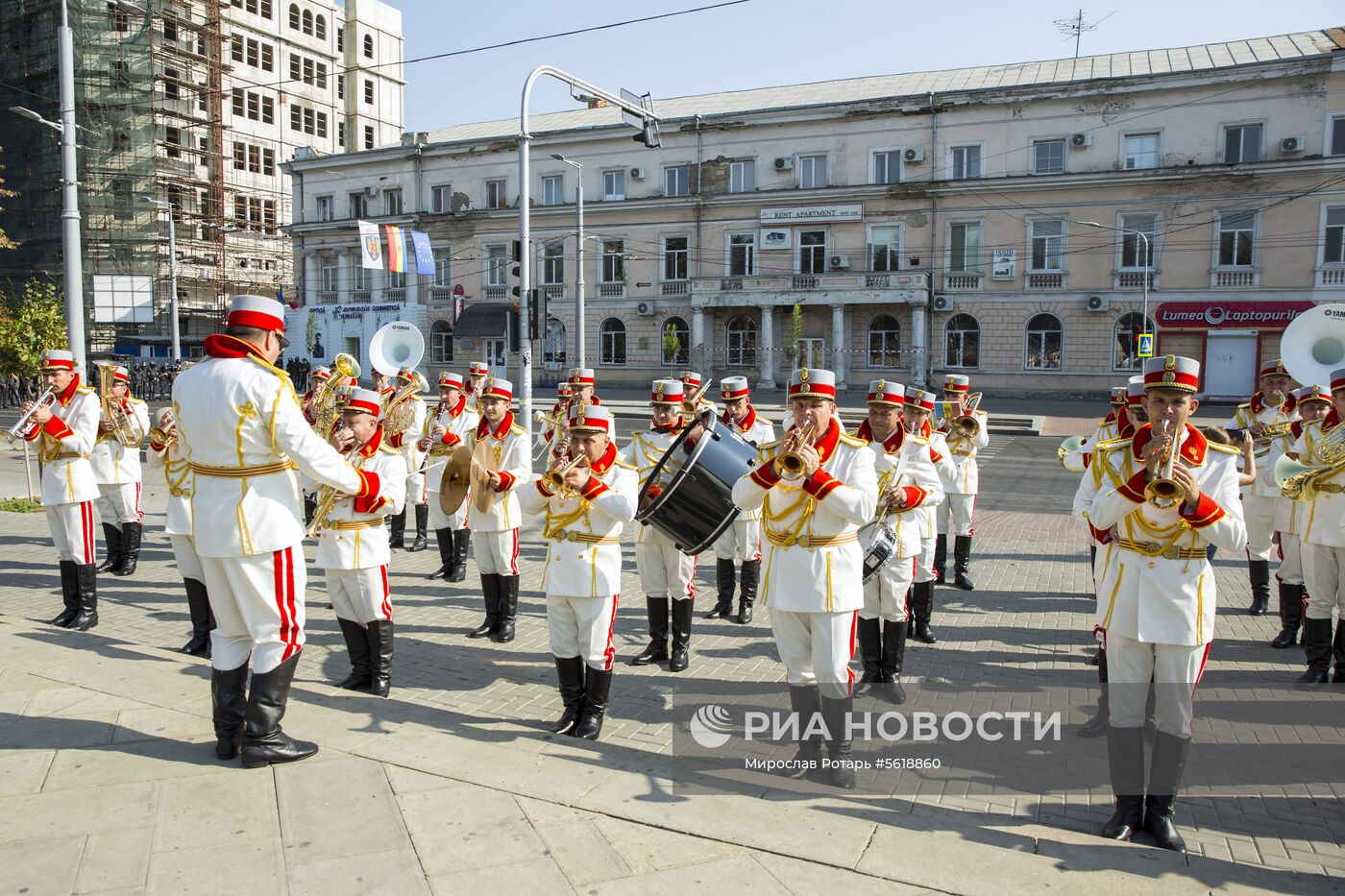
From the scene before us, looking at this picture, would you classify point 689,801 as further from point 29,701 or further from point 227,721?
point 29,701

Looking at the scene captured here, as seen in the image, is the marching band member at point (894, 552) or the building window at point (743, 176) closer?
the marching band member at point (894, 552)

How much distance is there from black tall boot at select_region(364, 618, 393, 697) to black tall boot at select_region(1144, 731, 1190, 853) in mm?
4622

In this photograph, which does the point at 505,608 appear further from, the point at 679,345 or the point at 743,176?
the point at 743,176

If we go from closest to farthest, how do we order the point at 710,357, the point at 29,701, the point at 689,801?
the point at 689,801 < the point at 29,701 < the point at 710,357

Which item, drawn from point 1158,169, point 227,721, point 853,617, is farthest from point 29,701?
point 1158,169

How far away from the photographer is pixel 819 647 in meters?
4.96

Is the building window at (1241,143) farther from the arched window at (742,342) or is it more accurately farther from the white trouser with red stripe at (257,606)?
the white trouser with red stripe at (257,606)

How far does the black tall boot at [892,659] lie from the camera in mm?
6477

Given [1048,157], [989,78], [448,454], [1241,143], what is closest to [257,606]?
[448,454]

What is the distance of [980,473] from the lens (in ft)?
63.7

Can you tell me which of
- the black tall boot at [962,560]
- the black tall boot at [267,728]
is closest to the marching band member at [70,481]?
the black tall boot at [267,728]

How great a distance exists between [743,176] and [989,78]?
1169 centimetres

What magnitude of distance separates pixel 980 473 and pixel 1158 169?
22.7 meters

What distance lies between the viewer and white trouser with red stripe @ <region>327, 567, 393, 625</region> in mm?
6215
